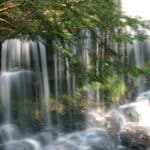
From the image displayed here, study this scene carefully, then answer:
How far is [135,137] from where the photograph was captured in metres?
12.4

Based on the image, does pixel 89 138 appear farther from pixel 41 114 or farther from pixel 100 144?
pixel 41 114

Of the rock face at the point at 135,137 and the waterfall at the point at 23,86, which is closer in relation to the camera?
the rock face at the point at 135,137

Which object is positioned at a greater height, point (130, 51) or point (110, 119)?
point (130, 51)

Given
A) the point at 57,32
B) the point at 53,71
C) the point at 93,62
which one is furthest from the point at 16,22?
the point at 53,71

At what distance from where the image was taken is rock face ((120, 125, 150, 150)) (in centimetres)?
1228

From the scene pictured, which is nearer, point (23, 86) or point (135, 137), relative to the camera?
point (135, 137)

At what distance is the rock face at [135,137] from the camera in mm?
12281

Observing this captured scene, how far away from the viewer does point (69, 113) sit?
14.9 metres

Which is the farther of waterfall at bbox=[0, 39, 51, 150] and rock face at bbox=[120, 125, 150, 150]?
waterfall at bbox=[0, 39, 51, 150]

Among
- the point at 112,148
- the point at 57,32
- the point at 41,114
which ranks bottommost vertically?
the point at 112,148

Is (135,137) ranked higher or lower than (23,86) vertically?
lower

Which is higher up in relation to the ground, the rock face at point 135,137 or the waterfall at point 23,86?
the waterfall at point 23,86

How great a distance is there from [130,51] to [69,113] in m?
3.62

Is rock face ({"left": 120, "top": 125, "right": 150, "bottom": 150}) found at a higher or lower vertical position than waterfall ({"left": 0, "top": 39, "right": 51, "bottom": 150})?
lower
